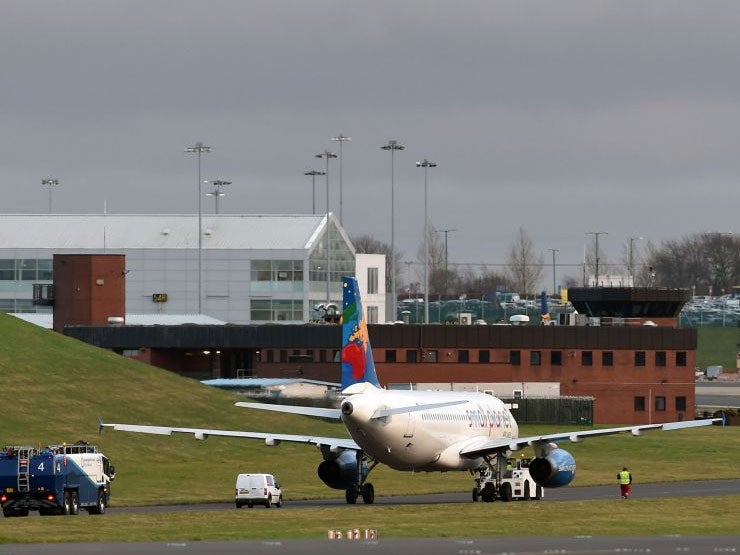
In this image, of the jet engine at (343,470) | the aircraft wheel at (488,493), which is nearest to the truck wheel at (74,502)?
the jet engine at (343,470)

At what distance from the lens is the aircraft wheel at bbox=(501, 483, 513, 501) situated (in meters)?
75.1

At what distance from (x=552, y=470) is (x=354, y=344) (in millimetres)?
10651

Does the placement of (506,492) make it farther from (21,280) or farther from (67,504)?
(21,280)

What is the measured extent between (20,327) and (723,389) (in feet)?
310

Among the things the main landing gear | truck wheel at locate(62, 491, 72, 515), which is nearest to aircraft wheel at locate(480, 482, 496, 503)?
the main landing gear

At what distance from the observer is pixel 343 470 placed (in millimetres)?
73375

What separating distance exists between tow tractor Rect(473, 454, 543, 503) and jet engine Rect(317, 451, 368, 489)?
17.8 feet

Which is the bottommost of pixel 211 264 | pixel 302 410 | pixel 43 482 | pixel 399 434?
pixel 43 482

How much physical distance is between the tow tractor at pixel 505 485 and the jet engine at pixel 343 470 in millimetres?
5433

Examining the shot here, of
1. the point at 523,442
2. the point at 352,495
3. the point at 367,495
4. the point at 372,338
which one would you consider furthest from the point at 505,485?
the point at 372,338

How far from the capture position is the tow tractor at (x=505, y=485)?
2955 inches

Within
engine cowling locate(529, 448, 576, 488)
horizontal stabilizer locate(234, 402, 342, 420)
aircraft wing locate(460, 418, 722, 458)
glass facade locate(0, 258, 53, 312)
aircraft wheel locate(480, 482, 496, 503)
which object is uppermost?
glass facade locate(0, 258, 53, 312)

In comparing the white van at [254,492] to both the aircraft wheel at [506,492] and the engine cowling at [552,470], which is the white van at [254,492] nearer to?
the aircraft wheel at [506,492]

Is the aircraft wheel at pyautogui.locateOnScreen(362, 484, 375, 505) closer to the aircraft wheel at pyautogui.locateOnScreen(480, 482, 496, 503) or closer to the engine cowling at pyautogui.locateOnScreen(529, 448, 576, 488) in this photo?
the aircraft wheel at pyautogui.locateOnScreen(480, 482, 496, 503)
